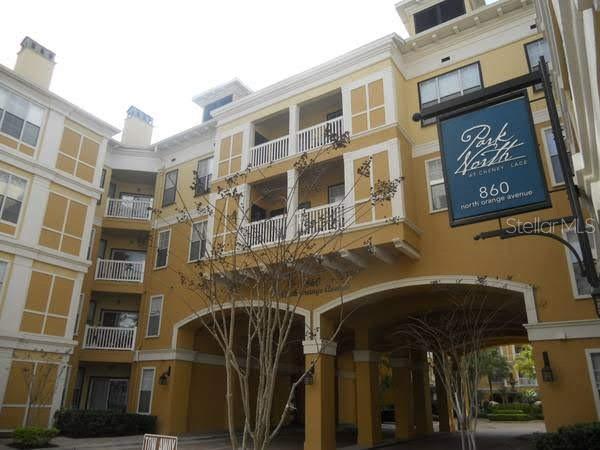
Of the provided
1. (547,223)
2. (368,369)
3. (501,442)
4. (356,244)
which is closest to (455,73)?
(356,244)

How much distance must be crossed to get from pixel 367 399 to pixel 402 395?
127 inches

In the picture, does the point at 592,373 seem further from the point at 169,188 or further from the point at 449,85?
the point at 169,188

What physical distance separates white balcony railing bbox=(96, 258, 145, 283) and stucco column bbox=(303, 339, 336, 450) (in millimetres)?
11139

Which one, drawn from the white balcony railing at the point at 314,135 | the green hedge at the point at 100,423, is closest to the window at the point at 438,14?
the white balcony railing at the point at 314,135

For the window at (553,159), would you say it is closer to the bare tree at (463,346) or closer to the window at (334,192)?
the bare tree at (463,346)

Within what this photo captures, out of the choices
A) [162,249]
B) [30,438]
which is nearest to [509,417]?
[162,249]

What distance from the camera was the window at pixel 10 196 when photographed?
59.1ft

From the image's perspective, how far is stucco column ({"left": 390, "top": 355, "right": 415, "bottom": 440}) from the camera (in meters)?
19.8

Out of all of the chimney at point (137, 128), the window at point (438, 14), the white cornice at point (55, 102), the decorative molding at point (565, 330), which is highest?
the chimney at point (137, 128)

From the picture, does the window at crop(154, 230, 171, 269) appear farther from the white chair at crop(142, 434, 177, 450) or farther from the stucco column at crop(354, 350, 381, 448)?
the white chair at crop(142, 434, 177, 450)

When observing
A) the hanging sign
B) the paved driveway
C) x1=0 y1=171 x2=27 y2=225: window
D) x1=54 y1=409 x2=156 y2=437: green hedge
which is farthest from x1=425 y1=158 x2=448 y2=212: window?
x1=0 y1=171 x2=27 y2=225: window

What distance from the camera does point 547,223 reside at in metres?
7.33

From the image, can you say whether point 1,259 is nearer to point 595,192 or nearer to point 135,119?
point 135,119

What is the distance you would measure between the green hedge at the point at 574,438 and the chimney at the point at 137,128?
23800 millimetres
